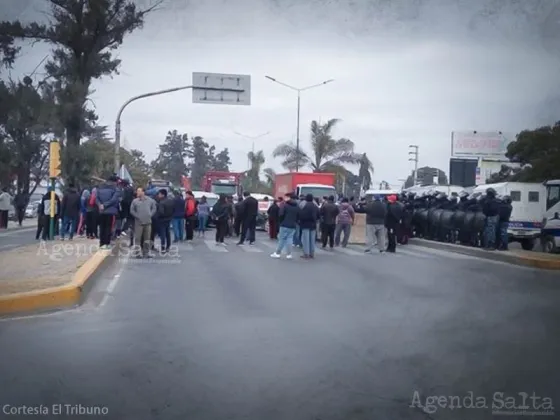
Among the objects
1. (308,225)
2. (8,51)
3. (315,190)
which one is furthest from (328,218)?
(8,51)

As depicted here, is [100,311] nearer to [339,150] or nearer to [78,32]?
[78,32]

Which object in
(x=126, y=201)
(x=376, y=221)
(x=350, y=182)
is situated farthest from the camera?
(x=350, y=182)

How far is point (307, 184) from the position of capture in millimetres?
38750

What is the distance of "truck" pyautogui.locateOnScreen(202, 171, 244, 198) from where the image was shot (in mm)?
48250

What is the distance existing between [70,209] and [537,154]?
48.1 feet

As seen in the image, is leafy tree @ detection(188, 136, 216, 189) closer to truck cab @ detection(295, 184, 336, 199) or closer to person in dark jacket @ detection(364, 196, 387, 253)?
truck cab @ detection(295, 184, 336, 199)

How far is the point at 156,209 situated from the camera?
67.1 ft

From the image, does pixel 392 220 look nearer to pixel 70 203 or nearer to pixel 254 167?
pixel 70 203

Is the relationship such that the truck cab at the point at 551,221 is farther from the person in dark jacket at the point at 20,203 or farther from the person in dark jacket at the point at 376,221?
the person in dark jacket at the point at 20,203

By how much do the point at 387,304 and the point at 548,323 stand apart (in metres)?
2.48

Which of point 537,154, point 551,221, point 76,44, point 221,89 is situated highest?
point 76,44

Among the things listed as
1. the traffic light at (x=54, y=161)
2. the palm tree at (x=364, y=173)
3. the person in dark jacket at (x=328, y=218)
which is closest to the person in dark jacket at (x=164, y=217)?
the traffic light at (x=54, y=161)

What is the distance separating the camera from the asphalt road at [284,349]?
22.2 feet

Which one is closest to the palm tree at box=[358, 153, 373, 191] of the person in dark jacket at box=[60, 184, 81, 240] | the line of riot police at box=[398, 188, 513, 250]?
the line of riot police at box=[398, 188, 513, 250]
